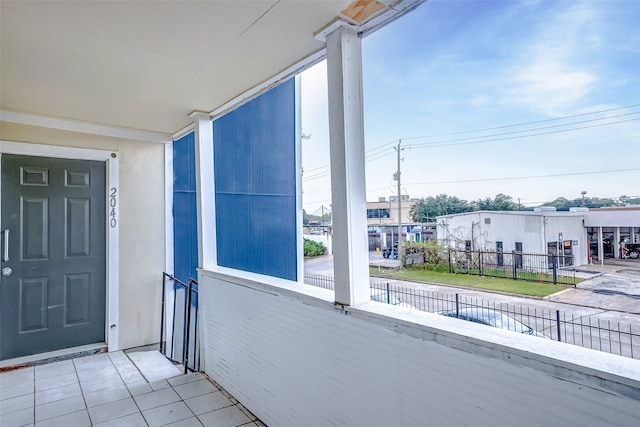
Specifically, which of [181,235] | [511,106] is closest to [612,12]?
[511,106]

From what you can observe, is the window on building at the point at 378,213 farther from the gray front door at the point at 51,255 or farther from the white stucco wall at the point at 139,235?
the gray front door at the point at 51,255

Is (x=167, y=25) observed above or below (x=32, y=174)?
above

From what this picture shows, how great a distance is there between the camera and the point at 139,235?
360 centimetres

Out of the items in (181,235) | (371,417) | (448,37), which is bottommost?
(371,417)

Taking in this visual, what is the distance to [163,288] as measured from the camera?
3654 millimetres

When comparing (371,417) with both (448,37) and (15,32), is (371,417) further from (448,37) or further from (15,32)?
(15,32)

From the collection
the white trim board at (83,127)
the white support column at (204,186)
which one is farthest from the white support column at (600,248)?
the white trim board at (83,127)

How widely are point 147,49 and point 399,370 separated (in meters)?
2.00

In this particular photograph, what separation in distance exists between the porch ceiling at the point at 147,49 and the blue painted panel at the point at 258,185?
123cm

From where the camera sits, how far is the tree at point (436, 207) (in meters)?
1.38

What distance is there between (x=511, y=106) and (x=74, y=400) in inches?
126

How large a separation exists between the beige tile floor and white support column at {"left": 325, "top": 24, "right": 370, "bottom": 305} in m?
1.28

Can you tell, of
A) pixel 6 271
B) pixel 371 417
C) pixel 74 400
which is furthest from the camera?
pixel 6 271

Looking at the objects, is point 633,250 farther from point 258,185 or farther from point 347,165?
point 258,185
